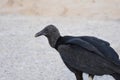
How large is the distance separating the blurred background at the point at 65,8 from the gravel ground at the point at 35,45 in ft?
1.69

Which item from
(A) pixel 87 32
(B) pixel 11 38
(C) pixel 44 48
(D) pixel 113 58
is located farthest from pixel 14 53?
(D) pixel 113 58

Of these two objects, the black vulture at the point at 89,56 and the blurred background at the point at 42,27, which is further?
the blurred background at the point at 42,27

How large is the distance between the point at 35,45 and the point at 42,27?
2127mm

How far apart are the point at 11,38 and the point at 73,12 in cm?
362

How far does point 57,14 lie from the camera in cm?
1326

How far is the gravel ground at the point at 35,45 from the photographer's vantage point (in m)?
7.23

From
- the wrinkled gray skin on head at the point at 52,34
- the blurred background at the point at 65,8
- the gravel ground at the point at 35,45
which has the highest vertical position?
the wrinkled gray skin on head at the point at 52,34

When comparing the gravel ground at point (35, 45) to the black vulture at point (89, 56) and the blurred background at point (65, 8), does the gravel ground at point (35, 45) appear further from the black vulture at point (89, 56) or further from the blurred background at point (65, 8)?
the black vulture at point (89, 56)

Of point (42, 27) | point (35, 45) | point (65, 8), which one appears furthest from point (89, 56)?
point (65, 8)

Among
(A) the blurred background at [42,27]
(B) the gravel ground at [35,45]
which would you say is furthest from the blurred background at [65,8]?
(B) the gravel ground at [35,45]

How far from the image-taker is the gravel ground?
23.7ft

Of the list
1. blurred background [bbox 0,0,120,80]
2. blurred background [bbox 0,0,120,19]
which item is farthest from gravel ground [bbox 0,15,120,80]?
blurred background [bbox 0,0,120,19]

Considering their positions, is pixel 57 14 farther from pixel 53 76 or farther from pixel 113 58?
pixel 113 58

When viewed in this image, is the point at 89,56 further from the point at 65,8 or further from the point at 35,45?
the point at 65,8
